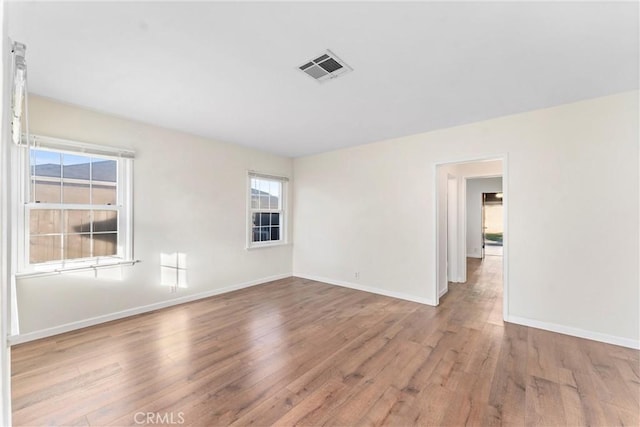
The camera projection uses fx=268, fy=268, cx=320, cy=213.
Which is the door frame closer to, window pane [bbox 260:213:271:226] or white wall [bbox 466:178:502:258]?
window pane [bbox 260:213:271:226]

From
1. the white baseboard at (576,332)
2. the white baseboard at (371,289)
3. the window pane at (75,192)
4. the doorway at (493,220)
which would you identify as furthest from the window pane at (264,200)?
the doorway at (493,220)

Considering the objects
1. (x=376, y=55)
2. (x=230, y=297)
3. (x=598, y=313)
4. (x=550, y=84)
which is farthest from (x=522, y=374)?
(x=230, y=297)

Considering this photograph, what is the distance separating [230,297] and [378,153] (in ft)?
11.1

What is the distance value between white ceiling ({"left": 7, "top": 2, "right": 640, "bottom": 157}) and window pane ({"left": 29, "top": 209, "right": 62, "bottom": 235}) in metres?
1.25

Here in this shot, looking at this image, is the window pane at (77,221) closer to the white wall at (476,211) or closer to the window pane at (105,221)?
the window pane at (105,221)

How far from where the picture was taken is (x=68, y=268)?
302 cm

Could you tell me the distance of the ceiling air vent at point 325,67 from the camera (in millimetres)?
2129

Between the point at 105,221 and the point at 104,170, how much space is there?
643 millimetres

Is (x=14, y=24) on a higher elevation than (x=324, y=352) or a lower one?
higher

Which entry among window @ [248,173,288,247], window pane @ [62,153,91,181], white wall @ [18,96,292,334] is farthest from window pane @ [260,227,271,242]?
window pane @ [62,153,91,181]

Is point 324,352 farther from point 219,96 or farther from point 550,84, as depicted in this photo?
point 550,84

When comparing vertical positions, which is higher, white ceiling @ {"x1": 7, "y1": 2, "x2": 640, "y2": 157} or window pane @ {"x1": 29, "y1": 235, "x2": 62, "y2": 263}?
white ceiling @ {"x1": 7, "y1": 2, "x2": 640, "y2": 157}

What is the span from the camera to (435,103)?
297 centimetres

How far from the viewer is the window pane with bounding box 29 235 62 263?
2.87m
